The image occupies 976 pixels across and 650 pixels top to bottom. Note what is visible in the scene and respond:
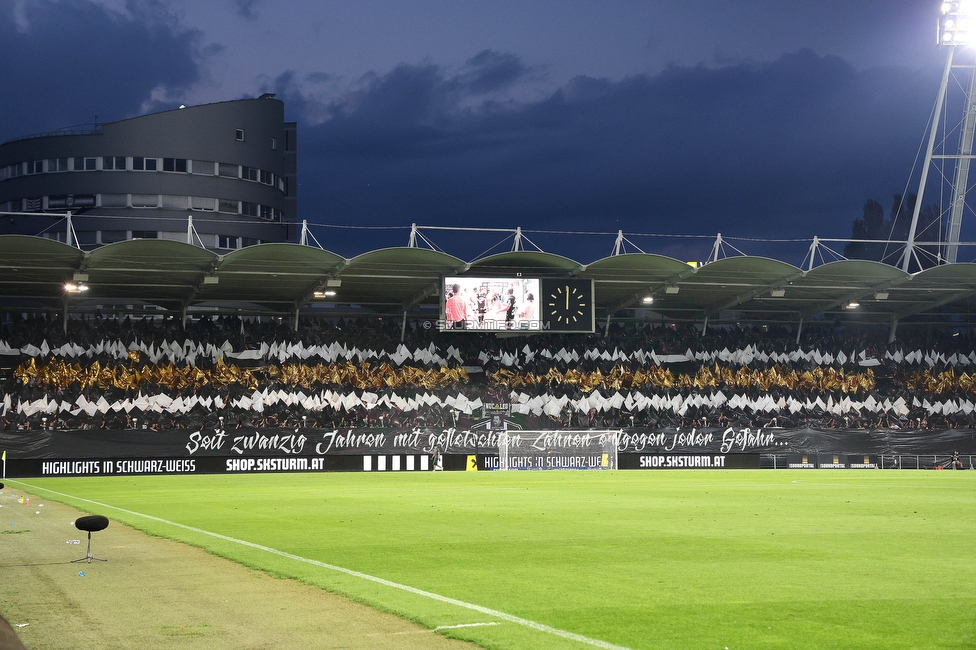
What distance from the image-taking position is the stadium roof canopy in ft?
141

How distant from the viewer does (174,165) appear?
8225 centimetres

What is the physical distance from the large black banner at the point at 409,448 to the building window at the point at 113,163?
152 ft

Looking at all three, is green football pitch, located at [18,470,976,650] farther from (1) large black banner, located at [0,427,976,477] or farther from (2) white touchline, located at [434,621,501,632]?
(1) large black banner, located at [0,427,976,477]

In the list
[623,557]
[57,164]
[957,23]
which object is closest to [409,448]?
[623,557]

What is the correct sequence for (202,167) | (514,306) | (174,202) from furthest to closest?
(202,167) → (174,202) → (514,306)

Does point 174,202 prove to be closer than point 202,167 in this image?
Yes

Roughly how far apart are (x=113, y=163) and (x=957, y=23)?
199ft

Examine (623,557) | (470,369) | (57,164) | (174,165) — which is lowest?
(623,557)

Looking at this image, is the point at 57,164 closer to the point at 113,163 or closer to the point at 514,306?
the point at 113,163

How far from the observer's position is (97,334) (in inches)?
1890

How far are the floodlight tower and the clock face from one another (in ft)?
52.3

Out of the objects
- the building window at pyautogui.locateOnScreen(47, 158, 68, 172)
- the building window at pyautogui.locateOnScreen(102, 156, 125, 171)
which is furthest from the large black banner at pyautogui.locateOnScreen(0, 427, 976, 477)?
the building window at pyautogui.locateOnScreen(47, 158, 68, 172)

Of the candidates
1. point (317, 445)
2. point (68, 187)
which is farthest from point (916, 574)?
point (68, 187)

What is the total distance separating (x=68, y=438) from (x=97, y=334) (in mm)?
10360
